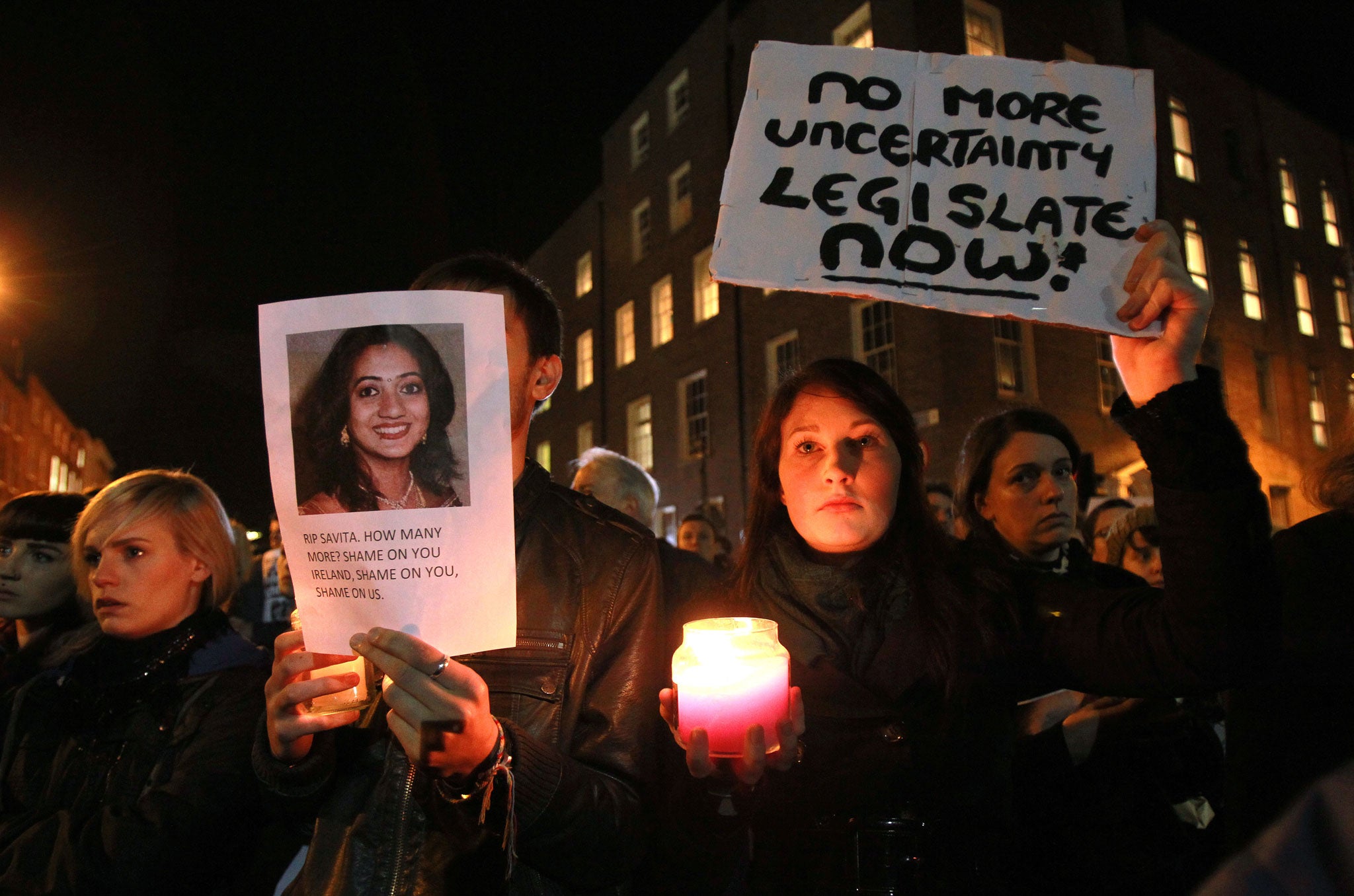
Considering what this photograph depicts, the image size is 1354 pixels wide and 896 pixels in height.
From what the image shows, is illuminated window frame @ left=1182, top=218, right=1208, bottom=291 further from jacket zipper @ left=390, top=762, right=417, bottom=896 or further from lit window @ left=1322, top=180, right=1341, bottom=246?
jacket zipper @ left=390, top=762, right=417, bottom=896

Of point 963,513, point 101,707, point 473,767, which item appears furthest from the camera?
point 963,513

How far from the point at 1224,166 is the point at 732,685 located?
25.0 metres

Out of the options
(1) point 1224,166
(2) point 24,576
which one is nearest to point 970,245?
(2) point 24,576

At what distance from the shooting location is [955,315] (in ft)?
49.5

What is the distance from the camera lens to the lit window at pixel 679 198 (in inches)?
878

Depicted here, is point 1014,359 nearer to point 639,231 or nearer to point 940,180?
point 639,231

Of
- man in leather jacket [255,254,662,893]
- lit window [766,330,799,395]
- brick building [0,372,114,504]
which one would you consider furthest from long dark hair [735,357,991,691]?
brick building [0,372,114,504]

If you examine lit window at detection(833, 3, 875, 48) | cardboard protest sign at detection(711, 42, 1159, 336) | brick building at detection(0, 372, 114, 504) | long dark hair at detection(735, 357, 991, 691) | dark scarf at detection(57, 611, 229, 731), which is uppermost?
lit window at detection(833, 3, 875, 48)

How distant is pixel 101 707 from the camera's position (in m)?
2.20

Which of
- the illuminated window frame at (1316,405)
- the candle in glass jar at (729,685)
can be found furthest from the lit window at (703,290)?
the candle in glass jar at (729,685)

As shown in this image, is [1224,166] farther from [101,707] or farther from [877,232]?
[101,707]

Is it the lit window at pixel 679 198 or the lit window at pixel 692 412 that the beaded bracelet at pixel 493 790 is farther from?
the lit window at pixel 679 198

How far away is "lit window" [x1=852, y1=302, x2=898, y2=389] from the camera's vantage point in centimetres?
1574

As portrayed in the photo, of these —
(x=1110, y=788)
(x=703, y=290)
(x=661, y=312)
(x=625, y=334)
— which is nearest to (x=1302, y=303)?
(x=703, y=290)
